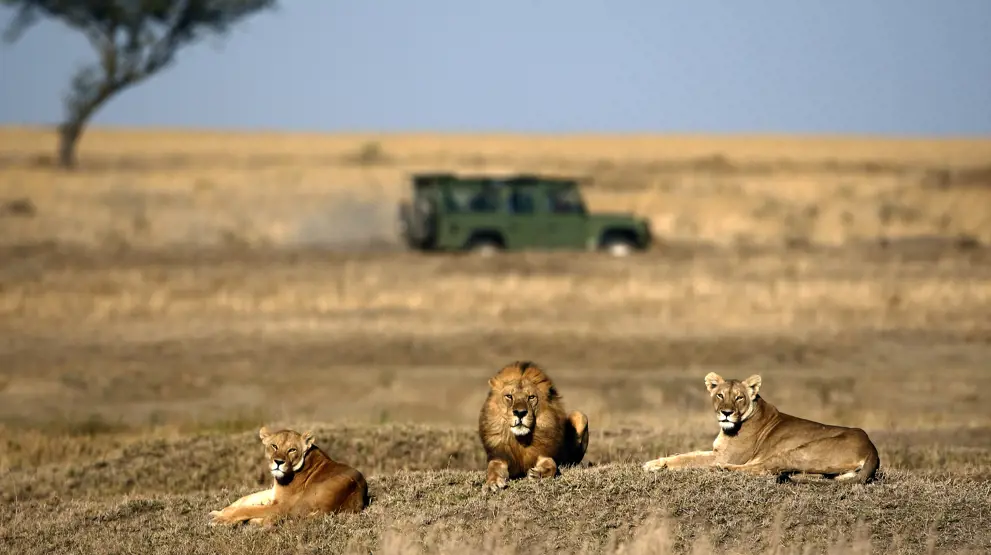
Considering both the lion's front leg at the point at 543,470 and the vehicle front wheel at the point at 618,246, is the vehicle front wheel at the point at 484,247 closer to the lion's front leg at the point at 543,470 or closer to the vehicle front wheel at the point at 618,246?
the vehicle front wheel at the point at 618,246

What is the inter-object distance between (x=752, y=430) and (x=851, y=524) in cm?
113

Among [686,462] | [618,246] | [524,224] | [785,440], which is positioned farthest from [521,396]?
[618,246]

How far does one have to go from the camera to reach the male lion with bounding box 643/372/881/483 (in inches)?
378

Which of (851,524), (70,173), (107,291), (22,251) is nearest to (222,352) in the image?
(107,291)

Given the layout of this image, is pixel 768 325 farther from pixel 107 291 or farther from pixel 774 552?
pixel 774 552

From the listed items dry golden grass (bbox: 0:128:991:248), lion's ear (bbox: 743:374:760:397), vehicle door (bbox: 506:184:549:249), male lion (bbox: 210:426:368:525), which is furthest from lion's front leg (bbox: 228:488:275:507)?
dry golden grass (bbox: 0:128:991:248)

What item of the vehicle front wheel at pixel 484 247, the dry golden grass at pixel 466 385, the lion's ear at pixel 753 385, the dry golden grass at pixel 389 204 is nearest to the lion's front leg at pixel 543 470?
the dry golden grass at pixel 466 385

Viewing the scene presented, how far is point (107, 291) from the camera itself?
2681 centimetres

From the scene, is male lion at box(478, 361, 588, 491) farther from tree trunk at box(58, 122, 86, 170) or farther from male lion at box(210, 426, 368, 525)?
tree trunk at box(58, 122, 86, 170)

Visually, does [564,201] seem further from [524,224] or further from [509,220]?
[509,220]

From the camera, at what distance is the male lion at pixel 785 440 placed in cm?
960

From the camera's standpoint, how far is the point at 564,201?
34031 mm

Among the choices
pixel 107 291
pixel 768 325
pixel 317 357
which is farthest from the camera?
pixel 107 291

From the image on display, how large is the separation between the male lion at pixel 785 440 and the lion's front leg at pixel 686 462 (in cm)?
16
